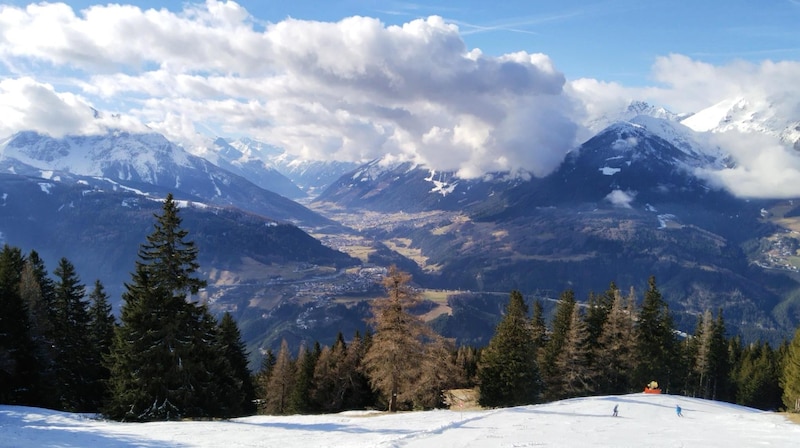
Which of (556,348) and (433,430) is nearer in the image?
(433,430)

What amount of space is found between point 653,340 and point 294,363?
54573 mm

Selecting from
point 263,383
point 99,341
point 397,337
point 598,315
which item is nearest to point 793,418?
point 397,337

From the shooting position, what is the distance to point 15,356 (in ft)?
126

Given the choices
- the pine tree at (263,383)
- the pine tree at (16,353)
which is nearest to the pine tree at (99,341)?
the pine tree at (16,353)

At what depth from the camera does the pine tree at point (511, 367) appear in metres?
54.8

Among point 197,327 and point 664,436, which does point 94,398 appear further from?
point 664,436

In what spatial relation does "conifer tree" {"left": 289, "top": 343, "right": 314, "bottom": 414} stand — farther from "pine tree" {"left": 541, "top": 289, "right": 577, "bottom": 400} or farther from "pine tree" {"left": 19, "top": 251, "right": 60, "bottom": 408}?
"pine tree" {"left": 19, "top": 251, "right": 60, "bottom": 408}

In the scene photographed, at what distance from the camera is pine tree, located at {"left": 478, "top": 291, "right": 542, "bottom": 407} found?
54.8m

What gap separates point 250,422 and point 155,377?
24.4ft

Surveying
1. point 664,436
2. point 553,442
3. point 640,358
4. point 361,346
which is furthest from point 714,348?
point 553,442

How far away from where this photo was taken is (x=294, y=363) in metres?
86.7

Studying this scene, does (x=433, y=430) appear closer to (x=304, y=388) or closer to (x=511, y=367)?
(x=511, y=367)

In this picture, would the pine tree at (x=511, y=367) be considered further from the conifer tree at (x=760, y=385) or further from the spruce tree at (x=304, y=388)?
the conifer tree at (x=760, y=385)

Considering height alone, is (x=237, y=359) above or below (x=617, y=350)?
below
